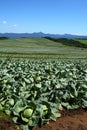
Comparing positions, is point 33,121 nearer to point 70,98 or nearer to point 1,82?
point 70,98

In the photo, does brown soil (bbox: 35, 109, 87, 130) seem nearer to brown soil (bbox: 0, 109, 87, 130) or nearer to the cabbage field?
brown soil (bbox: 0, 109, 87, 130)

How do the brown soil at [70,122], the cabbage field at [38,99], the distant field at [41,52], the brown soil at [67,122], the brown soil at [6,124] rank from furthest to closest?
the distant field at [41,52], the brown soil at [70,122], the cabbage field at [38,99], the brown soil at [67,122], the brown soil at [6,124]

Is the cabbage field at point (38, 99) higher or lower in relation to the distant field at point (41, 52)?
higher

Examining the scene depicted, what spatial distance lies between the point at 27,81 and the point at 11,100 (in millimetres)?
3671

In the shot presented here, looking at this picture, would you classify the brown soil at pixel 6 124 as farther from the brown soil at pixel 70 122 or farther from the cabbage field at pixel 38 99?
the brown soil at pixel 70 122

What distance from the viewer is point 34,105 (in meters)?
7.49

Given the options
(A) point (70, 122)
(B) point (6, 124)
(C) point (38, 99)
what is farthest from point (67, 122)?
(B) point (6, 124)

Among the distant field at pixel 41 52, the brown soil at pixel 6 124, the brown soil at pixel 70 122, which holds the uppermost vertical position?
the brown soil at pixel 6 124

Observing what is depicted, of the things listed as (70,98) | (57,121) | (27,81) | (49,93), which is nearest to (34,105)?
(57,121)

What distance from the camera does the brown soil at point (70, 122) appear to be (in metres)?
7.88

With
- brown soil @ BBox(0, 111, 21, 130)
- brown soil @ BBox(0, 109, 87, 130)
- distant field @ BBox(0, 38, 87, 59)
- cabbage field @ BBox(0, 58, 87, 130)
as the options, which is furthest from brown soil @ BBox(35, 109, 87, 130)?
distant field @ BBox(0, 38, 87, 59)

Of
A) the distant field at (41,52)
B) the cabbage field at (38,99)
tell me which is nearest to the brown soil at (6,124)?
the cabbage field at (38,99)

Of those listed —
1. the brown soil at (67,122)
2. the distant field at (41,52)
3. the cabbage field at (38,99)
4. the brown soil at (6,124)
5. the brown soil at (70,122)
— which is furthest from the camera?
the distant field at (41,52)

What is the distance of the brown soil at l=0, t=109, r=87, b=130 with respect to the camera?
718cm
